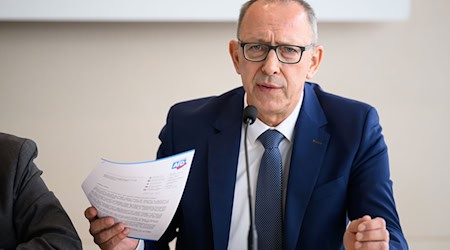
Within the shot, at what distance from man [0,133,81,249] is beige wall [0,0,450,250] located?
5.28 feet

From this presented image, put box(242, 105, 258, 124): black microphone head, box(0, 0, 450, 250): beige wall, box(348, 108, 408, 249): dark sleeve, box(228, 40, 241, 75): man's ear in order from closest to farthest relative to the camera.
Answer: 1. box(242, 105, 258, 124): black microphone head
2. box(348, 108, 408, 249): dark sleeve
3. box(228, 40, 241, 75): man's ear
4. box(0, 0, 450, 250): beige wall

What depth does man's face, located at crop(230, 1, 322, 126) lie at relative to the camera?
212cm

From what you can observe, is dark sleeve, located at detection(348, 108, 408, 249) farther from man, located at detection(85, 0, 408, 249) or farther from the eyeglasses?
the eyeglasses

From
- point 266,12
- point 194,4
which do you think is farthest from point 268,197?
point 194,4

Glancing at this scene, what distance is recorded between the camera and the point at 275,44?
212cm

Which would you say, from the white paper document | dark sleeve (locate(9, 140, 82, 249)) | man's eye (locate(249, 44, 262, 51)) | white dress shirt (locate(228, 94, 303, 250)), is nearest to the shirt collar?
white dress shirt (locate(228, 94, 303, 250))

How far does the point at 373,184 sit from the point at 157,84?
1.76 meters

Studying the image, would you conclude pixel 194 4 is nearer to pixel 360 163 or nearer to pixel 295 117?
pixel 295 117

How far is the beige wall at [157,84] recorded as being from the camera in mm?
3582

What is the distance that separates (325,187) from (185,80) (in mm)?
1630

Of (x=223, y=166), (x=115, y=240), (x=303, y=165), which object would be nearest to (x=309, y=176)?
(x=303, y=165)

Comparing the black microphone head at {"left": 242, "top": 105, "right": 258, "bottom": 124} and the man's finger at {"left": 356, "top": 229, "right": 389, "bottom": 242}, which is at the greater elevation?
the black microphone head at {"left": 242, "top": 105, "right": 258, "bottom": 124}

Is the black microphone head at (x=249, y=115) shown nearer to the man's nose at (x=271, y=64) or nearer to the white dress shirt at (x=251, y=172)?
the man's nose at (x=271, y=64)

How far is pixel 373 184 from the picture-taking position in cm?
211
